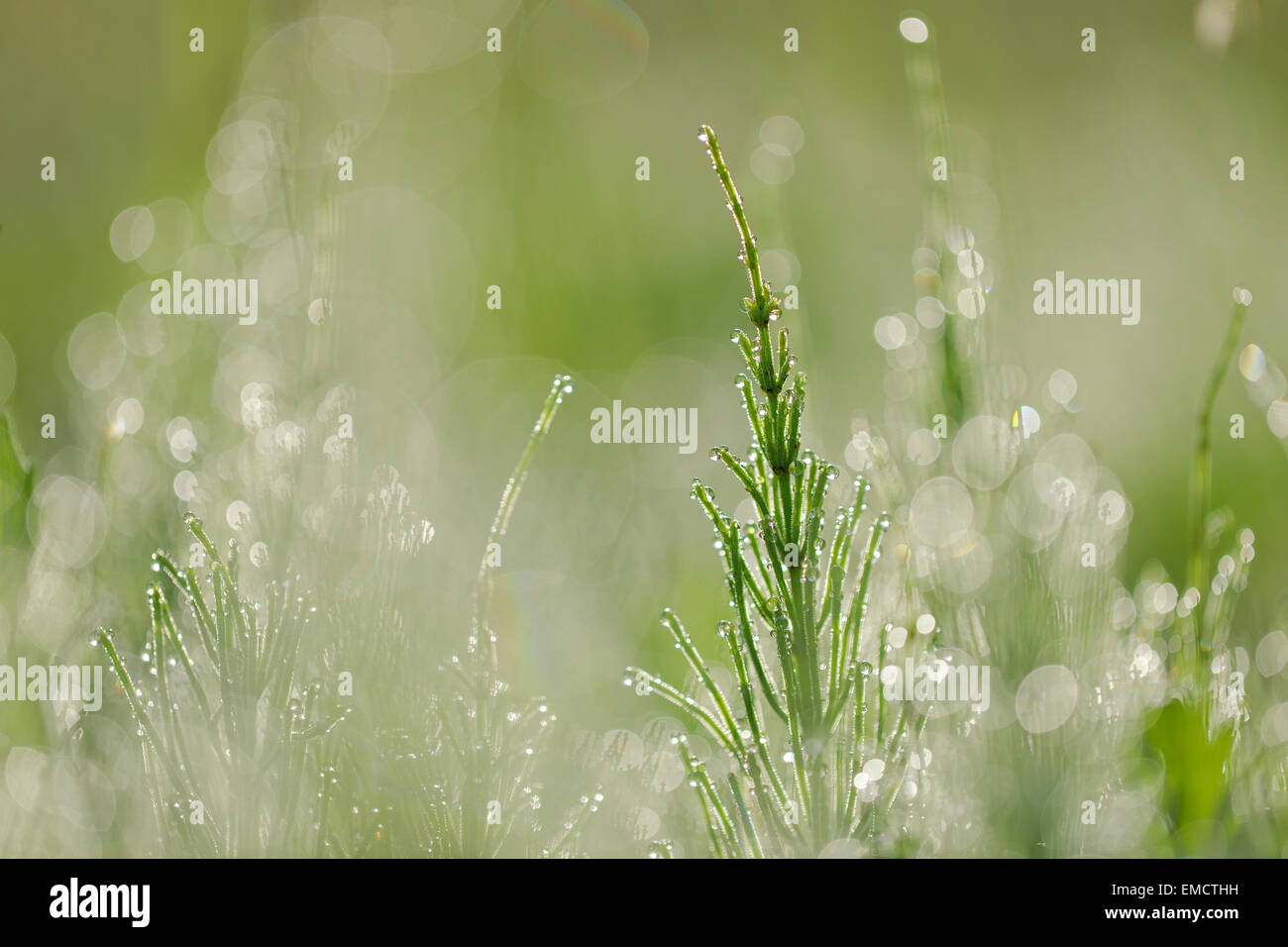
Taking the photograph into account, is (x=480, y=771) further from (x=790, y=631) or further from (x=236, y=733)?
(x=790, y=631)

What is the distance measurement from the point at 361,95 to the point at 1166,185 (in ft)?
11.1

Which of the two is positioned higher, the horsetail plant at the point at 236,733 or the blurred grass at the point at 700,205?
the blurred grass at the point at 700,205

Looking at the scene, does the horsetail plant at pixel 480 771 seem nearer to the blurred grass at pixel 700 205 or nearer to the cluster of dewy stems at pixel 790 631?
the cluster of dewy stems at pixel 790 631

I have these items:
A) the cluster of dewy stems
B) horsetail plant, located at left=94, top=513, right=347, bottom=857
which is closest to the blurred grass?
horsetail plant, located at left=94, top=513, right=347, bottom=857

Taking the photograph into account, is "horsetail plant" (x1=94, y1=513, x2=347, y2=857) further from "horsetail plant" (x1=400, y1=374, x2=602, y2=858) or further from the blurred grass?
the blurred grass

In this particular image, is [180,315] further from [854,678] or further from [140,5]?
[140,5]

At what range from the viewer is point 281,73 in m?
3.96

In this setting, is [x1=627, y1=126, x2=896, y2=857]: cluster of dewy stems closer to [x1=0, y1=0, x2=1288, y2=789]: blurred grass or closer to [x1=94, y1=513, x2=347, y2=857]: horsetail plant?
[x1=94, y1=513, x2=347, y2=857]: horsetail plant

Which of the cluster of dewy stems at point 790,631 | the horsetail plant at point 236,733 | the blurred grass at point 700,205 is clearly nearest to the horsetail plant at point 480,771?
the horsetail plant at point 236,733

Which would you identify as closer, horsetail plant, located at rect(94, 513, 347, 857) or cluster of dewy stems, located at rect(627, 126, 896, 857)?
cluster of dewy stems, located at rect(627, 126, 896, 857)

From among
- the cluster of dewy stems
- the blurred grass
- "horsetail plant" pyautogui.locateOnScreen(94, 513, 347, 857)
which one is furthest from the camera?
the blurred grass

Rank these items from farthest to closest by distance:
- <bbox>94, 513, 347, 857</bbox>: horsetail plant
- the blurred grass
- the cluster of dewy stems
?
the blurred grass
<bbox>94, 513, 347, 857</bbox>: horsetail plant
the cluster of dewy stems

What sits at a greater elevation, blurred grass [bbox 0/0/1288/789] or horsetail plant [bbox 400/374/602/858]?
blurred grass [bbox 0/0/1288/789]

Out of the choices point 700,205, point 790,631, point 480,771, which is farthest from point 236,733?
point 700,205
